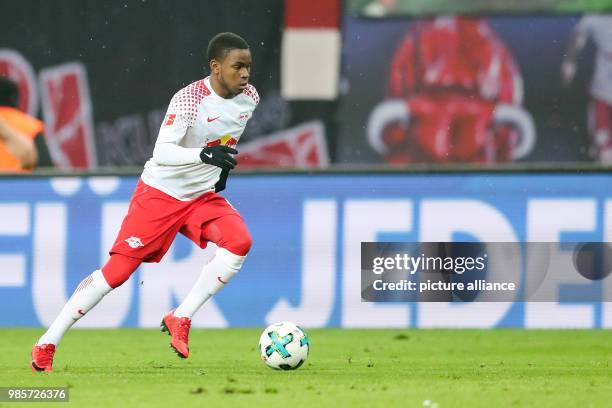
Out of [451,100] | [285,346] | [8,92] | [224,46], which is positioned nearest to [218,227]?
[285,346]

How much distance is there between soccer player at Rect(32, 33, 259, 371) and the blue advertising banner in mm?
2107

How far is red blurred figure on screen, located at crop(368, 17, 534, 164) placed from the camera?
14.2 m

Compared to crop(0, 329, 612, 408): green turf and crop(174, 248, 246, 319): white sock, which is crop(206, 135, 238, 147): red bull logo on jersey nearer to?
crop(174, 248, 246, 319): white sock

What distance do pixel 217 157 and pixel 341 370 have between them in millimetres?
1264

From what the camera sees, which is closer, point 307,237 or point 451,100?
point 307,237

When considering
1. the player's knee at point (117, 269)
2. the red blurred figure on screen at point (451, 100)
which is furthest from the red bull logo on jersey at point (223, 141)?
the red blurred figure on screen at point (451, 100)

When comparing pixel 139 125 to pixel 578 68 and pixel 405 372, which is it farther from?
pixel 405 372

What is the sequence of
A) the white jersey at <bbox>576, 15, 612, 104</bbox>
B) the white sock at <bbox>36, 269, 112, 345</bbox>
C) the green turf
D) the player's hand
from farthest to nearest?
the white jersey at <bbox>576, 15, 612, 104</bbox> < the white sock at <bbox>36, 269, 112, 345</bbox> < the player's hand < the green turf

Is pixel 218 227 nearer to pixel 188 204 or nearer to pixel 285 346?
pixel 188 204

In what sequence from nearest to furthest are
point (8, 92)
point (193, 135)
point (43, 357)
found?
point (43, 357), point (193, 135), point (8, 92)

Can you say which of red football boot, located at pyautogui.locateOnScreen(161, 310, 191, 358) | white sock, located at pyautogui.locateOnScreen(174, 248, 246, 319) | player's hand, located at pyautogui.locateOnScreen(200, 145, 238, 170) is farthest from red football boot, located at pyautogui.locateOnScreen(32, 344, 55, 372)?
player's hand, located at pyautogui.locateOnScreen(200, 145, 238, 170)

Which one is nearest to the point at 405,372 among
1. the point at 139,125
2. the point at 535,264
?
the point at 535,264

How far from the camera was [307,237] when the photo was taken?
35.4 feet

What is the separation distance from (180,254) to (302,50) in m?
3.91
